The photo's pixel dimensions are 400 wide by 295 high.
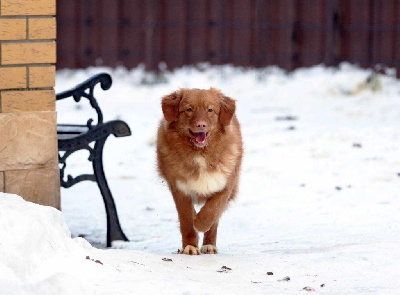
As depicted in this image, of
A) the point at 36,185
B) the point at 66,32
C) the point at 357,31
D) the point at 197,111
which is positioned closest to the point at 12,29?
the point at 36,185

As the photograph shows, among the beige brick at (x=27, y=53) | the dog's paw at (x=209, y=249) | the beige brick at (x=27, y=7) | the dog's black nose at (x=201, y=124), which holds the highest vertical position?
the beige brick at (x=27, y=7)

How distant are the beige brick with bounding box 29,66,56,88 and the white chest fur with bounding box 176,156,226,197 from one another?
3.60 ft

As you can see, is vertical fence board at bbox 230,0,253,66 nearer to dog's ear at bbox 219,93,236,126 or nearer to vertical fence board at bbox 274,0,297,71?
vertical fence board at bbox 274,0,297,71

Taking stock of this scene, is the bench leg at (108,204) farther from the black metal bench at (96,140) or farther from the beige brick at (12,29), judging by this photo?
the beige brick at (12,29)

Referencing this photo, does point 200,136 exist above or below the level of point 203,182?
above

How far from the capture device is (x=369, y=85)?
50.3 ft

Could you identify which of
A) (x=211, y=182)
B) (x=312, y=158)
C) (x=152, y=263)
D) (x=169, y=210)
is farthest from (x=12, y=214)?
(x=312, y=158)

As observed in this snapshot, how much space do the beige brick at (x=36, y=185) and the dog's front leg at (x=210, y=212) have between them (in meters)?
0.98

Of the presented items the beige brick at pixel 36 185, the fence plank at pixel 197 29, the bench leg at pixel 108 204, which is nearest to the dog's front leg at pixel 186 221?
the beige brick at pixel 36 185

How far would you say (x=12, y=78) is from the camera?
5910mm

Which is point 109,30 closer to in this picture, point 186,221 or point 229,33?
point 229,33

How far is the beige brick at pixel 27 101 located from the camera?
232 inches

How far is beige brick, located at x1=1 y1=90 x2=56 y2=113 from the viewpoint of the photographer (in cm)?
588

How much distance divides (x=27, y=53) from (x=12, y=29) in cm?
18
